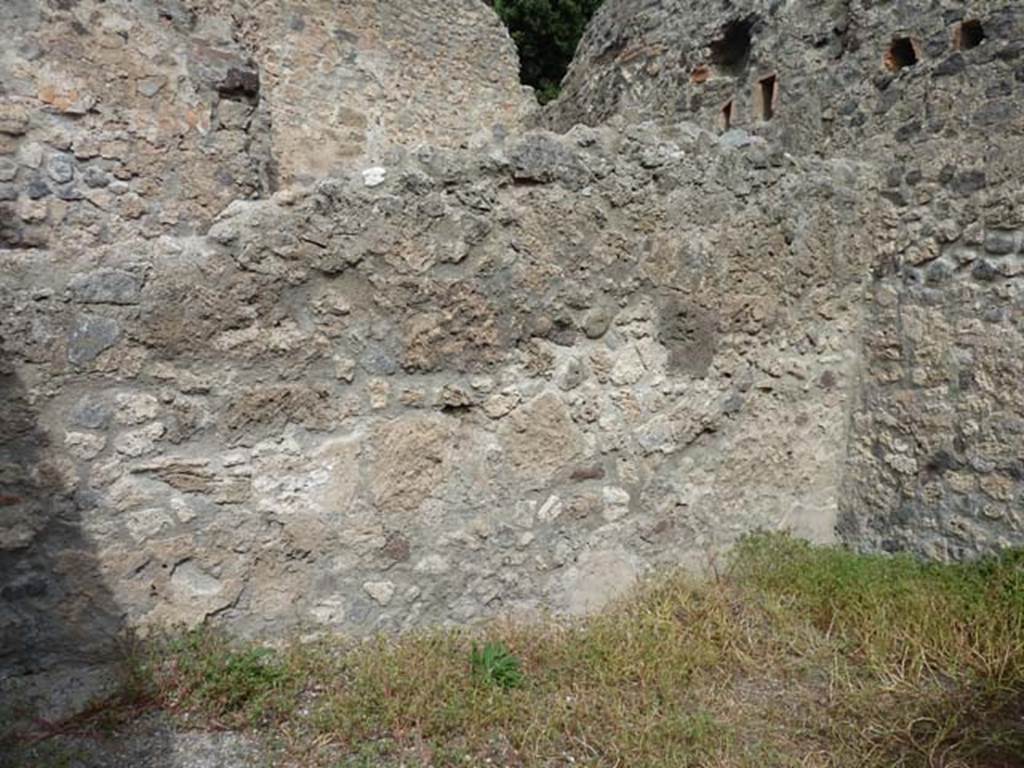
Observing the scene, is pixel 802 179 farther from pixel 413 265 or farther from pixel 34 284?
pixel 34 284

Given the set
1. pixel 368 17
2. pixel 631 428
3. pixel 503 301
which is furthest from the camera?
pixel 368 17

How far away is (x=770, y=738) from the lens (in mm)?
2338

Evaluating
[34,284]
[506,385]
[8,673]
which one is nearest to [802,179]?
[506,385]

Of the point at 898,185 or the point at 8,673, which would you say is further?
the point at 898,185

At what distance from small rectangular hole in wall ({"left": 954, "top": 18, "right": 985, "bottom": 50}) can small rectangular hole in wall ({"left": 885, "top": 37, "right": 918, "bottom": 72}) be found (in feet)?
0.65

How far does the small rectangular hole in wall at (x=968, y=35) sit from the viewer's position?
10.9 ft

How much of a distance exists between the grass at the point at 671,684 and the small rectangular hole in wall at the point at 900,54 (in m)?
2.19

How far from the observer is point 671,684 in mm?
2533

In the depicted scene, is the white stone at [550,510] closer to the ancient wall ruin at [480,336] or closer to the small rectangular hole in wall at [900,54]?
the ancient wall ruin at [480,336]

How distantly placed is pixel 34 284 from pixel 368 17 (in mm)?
5230

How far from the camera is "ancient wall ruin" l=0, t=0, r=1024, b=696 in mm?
2352

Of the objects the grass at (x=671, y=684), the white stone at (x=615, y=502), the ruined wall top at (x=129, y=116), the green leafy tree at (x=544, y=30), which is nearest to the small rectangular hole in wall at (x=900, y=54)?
the ruined wall top at (x=129, y=116)

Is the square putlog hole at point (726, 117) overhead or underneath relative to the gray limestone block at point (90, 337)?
overhead

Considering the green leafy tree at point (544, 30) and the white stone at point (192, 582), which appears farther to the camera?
the green leafy tree at point (544, 30)
